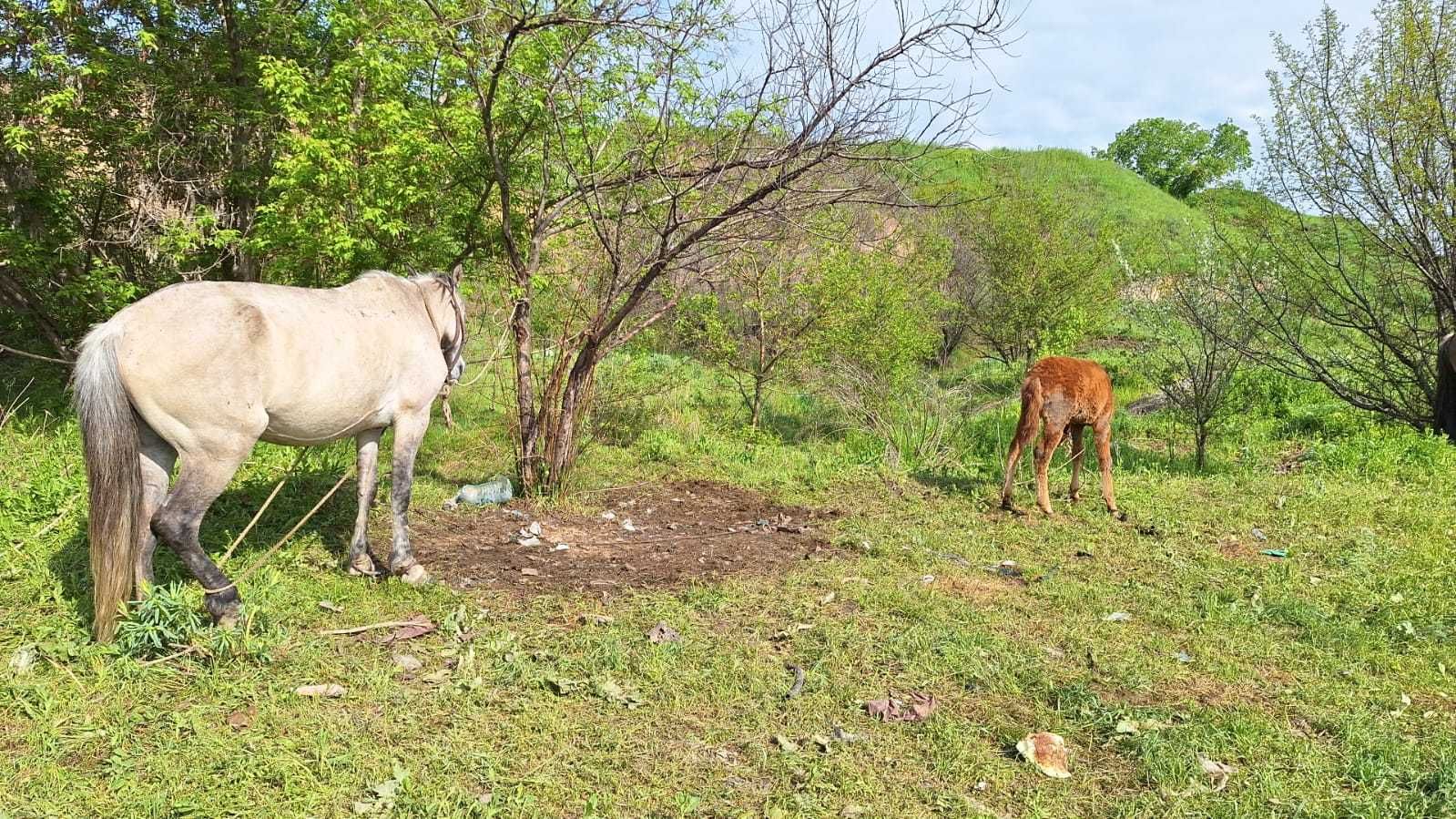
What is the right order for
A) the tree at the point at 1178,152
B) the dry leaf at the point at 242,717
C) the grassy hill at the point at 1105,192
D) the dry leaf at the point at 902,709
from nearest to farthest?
the dry leaf at the point at 242,717, the dry leaf at the point at 902,709, the grassy hill at the point at 1105,192, the tree at the point at 1178,152

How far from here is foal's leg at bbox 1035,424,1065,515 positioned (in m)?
7.12

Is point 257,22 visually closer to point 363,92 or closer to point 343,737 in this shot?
point 363,92

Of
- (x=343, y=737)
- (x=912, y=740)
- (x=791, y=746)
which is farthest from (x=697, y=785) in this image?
(x=343, y=737)

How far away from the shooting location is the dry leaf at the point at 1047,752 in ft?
10.7

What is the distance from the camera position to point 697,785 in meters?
3.16

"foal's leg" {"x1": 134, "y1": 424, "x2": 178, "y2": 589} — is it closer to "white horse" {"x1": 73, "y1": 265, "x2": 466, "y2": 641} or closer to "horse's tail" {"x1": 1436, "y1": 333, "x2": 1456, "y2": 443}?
"white horse" {"x1": 73, "y1": 265, "x2": 466, "y2": 641}

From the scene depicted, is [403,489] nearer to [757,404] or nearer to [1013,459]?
[1013,459]

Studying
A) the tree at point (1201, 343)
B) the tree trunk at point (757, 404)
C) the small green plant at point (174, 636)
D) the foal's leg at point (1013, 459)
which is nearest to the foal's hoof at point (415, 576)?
the small green plant at point (174, 636)

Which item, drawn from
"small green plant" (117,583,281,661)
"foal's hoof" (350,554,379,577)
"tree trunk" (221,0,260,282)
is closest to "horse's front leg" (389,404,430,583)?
"foal's hoof" (350,554,379,577)

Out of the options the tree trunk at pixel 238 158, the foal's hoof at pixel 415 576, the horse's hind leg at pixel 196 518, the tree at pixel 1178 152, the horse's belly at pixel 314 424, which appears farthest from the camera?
the tree at pixel 1178 152

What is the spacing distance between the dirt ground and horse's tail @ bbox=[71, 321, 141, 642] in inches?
68.7

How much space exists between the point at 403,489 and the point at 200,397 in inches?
60.4

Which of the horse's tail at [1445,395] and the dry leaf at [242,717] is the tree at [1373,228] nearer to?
the horse's tail at [1445,395]

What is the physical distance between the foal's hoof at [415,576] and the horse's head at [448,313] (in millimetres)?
1378
